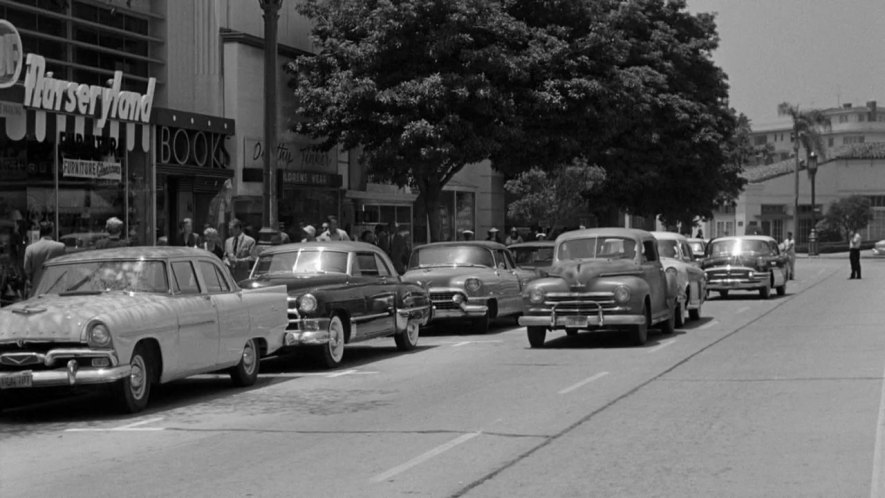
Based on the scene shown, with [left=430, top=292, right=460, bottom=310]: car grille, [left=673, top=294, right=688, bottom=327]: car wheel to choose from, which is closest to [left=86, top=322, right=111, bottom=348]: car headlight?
[left=430, top=292, right=460, bottom=310]: car grille

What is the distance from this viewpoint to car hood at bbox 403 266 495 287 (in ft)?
69.6

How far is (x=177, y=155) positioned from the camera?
2622 cm

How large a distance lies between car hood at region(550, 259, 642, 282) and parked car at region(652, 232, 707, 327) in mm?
2629

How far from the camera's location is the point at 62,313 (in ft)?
38.4

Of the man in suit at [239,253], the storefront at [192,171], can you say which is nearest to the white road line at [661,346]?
the man in suit at [239,253]

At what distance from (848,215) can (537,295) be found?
8072 centimetres

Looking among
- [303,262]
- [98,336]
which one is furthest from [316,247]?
[98,336]

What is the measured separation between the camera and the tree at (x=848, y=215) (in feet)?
305

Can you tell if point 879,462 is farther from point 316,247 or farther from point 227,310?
point 316,247

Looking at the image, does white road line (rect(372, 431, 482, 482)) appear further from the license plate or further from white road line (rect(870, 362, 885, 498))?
the license plate

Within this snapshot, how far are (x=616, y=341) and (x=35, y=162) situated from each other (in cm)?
1133

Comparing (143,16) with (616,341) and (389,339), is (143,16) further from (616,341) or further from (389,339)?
(616,341)

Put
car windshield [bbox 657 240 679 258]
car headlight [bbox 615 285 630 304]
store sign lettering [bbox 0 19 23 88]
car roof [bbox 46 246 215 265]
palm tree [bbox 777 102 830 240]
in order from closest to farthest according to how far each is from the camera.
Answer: car roof [bbox 46 246 215 265] < car headlight [bbox 615 285 630 304] < store sign lettering [bbox 0 19 23 88] < car windshield [bbox 657 240 679 258] < palm tree [bbox 777 102 830 240]

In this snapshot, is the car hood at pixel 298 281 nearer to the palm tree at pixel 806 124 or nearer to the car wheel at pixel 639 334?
the car wheel at pixel 639 334
